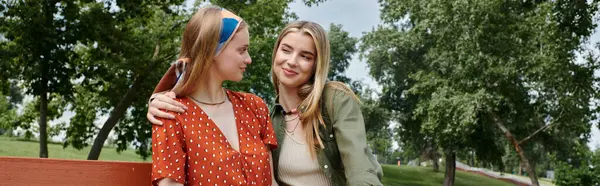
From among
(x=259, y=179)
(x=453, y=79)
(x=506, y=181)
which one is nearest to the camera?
(x=259, y=179)

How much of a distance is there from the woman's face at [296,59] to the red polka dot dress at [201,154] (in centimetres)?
52

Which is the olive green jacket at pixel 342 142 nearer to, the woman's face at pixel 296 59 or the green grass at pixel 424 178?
the woman's face at pixel 296 59

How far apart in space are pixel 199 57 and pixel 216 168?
38 centimetres

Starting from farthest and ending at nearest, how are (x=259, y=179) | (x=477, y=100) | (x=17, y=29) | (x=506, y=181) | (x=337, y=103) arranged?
(x=506, y=181), (x=477, y=100), (x=17, y=29), (x=337, y=103), (x=259, y=179)

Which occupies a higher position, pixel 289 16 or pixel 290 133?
pixel 289 16

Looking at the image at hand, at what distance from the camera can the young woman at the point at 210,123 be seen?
177 centimetres

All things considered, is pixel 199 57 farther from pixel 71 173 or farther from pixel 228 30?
pixel 71 173

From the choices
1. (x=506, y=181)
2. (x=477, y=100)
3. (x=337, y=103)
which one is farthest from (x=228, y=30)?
(x=506, y=181)

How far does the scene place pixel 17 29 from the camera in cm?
1338

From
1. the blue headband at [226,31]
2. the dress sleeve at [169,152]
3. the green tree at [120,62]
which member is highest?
the green tree at [120,62]

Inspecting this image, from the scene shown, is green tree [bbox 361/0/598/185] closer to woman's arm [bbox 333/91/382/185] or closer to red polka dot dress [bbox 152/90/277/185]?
woman's arm [bbox 333/91/382/185]

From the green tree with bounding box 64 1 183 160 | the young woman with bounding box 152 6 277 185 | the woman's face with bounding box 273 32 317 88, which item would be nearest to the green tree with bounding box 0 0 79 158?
the green tree with bounding box 64 1 183 160

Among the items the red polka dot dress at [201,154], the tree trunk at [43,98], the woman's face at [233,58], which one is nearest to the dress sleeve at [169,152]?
the red polka dot dress at [201,154]

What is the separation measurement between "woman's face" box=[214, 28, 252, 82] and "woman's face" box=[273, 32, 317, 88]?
49 cm
